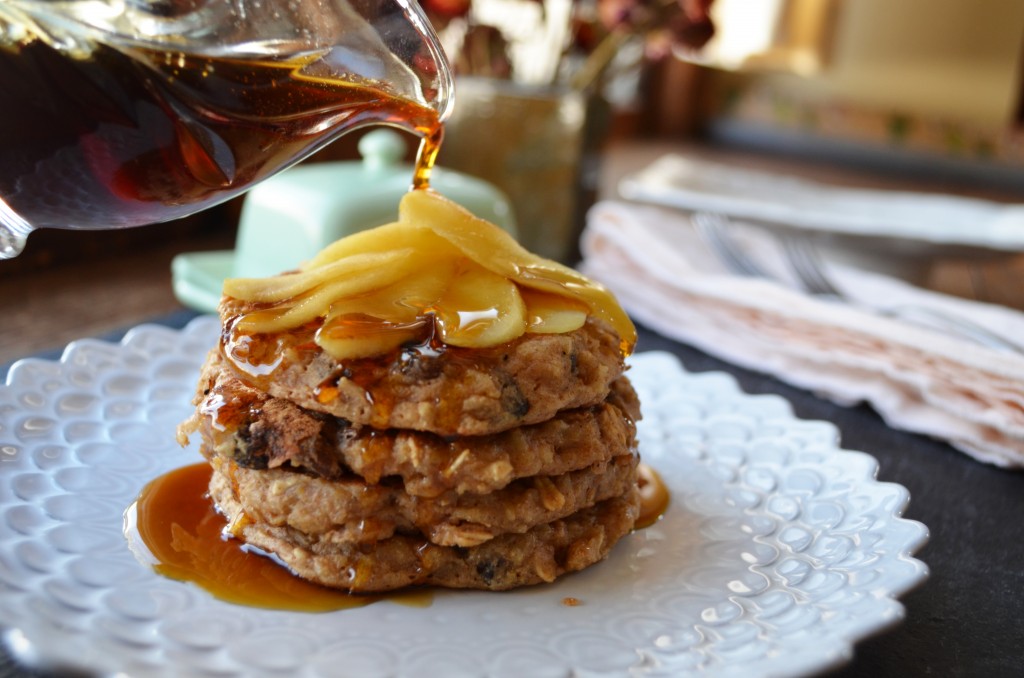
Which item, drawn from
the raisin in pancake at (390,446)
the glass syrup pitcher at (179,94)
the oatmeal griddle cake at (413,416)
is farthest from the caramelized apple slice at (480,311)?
the glass syrup pitcher at (179,94)

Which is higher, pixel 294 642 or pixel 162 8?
pixel 162 8

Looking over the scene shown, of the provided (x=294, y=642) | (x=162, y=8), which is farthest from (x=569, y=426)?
(x=162, y=8)

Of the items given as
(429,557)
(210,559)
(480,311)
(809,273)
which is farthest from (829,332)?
(210,559)

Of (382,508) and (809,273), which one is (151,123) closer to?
(382,508)

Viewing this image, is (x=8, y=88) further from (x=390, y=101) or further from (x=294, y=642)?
(x=294, y=642)

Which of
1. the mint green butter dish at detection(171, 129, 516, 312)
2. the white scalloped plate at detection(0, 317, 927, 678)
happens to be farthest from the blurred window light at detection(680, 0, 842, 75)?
the white scalloped plate at detection(0, 317, 927, 678)

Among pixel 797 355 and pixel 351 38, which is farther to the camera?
pixel 797 355
